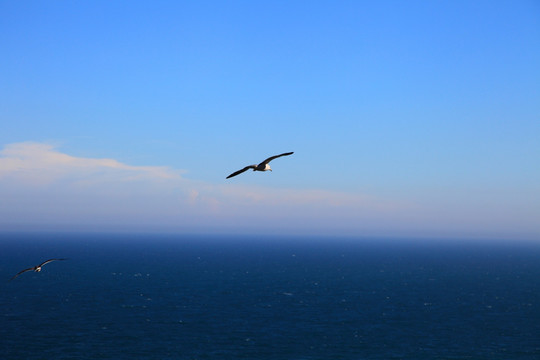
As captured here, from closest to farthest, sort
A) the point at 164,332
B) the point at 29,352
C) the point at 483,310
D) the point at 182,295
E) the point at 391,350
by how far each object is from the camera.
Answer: the point at 29,352
the point at 391,350
the point at 164,332
the point at 483,310
the point at 182,295

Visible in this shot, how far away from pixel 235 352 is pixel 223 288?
3315 inches

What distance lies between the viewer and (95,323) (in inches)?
4843

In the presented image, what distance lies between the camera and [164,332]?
11669 cm

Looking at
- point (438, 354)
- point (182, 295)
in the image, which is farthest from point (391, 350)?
point (182, 295)

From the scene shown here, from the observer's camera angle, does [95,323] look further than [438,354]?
Yes

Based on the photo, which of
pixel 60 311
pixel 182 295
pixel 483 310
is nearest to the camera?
pixel 60 311

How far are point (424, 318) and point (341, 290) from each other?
51539mm

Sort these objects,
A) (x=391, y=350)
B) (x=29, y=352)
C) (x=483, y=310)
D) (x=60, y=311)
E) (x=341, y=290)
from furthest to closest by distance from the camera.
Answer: (x=341, y=290) → (x=483, y=310) → (x=60, y=311) → (x=391, y=350) → (x=29, y=352)

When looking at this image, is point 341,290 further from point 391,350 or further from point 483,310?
point 391,350

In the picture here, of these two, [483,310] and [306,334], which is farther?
[483,310]

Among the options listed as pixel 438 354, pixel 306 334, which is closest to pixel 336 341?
pixel 306 334

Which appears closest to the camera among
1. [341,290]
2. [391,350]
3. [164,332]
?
[391,350]

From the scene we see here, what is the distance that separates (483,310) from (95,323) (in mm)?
121216

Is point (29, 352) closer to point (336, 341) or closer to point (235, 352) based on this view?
point (235, 352)
